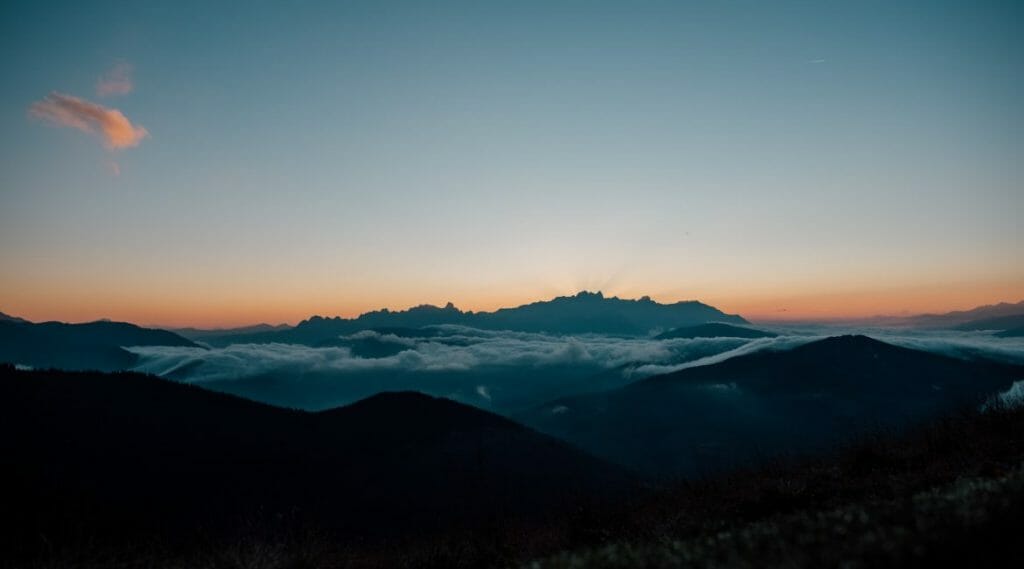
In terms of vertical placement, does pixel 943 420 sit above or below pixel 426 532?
above

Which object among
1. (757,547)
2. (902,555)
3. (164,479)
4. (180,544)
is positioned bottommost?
(164,479)

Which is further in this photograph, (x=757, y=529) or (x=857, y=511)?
(x=757, y=529)

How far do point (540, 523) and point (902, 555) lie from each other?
15895 mm

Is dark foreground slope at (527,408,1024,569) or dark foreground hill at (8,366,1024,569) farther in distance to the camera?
dark foreground hill at (8,366,1024,569)

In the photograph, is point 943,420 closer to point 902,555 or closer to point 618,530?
point 618,530

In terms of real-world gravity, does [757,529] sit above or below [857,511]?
below

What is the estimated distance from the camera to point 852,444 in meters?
18.5

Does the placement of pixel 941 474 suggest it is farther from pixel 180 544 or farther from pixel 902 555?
pixel 180 544

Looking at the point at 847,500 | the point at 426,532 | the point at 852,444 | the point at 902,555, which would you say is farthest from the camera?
the point at 426,532

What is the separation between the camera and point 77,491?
145500mm

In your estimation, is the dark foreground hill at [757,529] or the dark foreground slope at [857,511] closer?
the dark foreground slope at [857,511]

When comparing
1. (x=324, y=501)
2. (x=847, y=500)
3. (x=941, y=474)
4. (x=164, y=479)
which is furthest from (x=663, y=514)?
(x=164, y=479)

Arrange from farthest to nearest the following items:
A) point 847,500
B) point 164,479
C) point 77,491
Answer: point 164,479, point 77,491, point 847,500

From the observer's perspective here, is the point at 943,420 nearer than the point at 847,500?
No
